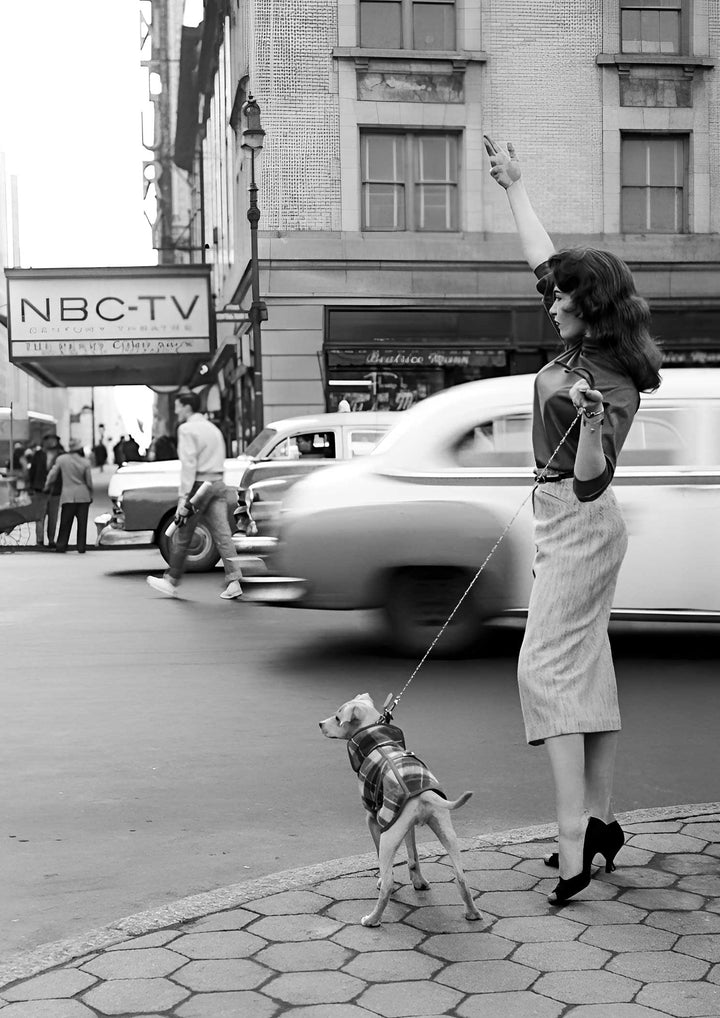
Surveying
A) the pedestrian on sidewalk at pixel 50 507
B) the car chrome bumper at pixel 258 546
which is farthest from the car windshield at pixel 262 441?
the car chrome bumper at pixel 258 546

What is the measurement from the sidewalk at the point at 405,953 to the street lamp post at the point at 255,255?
62.1ft

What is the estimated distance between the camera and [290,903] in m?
3.95

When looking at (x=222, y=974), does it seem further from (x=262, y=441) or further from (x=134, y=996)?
(x=262, y=441)

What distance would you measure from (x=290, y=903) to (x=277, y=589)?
4.63 meters

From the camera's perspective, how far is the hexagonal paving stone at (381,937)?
3596mm

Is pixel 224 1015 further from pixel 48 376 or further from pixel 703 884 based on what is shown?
pixel 48 376

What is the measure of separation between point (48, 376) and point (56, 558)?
67.6 ft

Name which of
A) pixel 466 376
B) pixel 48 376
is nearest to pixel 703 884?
pixel 466 376

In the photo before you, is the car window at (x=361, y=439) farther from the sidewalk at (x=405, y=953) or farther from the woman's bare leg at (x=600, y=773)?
the woman's bare leg at (x=600, y=773)

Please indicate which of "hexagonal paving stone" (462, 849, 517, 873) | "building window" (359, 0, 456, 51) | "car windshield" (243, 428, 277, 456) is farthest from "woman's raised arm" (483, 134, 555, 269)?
"building window" (359, 0, 456, 51)

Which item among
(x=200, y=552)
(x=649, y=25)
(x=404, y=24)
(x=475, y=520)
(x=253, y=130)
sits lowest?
(x=200, y=552)

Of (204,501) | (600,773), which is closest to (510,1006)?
(600,773)

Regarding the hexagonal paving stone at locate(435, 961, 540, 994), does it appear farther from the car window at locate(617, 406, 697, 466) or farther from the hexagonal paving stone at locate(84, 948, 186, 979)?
the car window at locate(617, 406, 697, 466)

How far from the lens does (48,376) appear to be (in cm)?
3756
